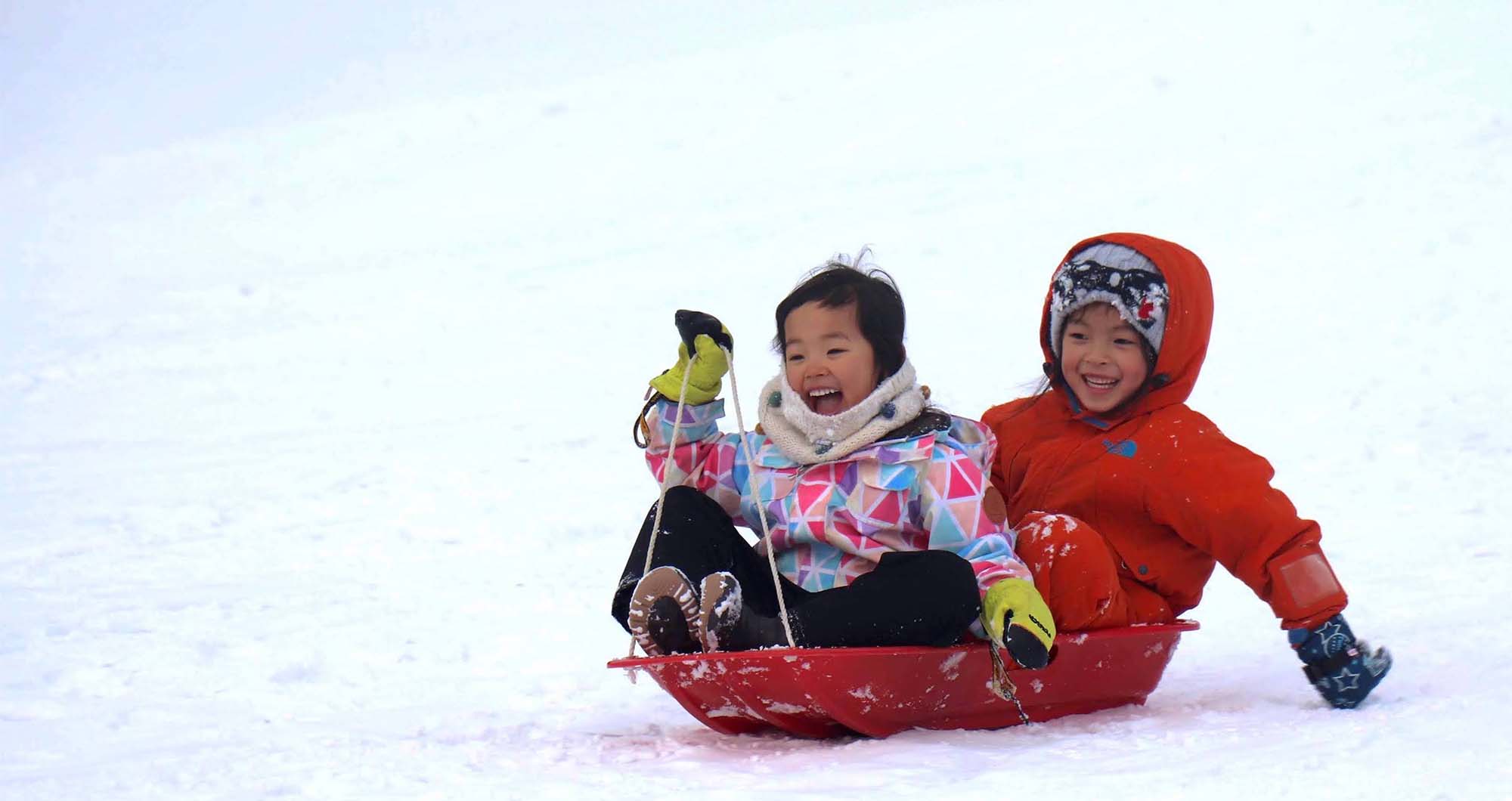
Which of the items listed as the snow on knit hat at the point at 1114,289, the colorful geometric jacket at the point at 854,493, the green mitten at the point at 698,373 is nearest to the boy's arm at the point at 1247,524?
the snow on knit hat at the point at 1114,289

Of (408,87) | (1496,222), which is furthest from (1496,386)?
(408,87)

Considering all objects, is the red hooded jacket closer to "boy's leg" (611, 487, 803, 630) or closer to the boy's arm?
the boy's arm

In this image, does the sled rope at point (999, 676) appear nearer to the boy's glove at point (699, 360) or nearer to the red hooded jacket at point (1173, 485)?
the red hooded jacket at point (1173, 485)

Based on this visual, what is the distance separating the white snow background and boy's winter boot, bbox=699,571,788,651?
211 millimetres

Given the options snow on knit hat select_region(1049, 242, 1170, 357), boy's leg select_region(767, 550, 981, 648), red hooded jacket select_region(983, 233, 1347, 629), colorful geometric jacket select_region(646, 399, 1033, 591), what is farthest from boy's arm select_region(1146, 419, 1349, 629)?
boy's leg select_region(767, 550, 981, 648)

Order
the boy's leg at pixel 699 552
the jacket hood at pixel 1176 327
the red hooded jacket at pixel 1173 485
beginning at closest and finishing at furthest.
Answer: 1. the boy's leg at pixel 699 552
2. the red hooded jacket at pixel 1173 485
3. the jacket hood at pixel 1176 327

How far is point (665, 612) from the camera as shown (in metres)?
2.86

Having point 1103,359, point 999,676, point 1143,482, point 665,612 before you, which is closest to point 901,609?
→ point 999,676

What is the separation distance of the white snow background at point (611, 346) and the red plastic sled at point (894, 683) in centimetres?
7

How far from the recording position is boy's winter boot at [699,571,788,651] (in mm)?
2826

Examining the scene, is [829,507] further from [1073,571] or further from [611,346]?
[611,346]

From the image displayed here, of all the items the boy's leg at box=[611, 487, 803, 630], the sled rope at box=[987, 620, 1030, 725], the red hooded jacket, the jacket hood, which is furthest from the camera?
the jacket hood

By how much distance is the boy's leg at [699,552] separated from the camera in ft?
10.0

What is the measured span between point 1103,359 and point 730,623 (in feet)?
3.54
